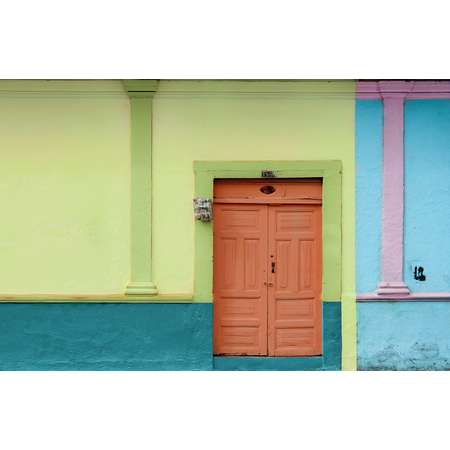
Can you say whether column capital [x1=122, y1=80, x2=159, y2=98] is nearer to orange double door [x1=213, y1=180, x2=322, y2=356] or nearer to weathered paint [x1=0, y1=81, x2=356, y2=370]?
weathered paint [x1=0, y1=81, x2=356, y2=370]

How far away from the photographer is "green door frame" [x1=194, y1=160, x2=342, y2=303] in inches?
289

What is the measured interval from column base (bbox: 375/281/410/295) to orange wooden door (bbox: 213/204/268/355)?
1.28 m

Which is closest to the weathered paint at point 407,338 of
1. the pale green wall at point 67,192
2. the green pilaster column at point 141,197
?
the green pilaster column at point 141,197

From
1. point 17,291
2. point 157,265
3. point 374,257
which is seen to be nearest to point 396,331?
point 374,257

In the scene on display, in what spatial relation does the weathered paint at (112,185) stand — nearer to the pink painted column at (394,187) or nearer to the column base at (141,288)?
the column base at (141,288)

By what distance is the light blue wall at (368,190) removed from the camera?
24.2 feet

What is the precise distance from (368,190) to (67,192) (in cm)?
333

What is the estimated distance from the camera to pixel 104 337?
287 inches

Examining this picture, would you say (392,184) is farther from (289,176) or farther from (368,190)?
(289,176)

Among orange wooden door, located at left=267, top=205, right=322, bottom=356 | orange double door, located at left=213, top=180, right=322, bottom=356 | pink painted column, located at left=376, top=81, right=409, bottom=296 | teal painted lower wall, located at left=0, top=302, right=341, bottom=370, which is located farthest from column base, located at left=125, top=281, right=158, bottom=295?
pink painted column, located at left=376, top=81, right=409, bottom=296

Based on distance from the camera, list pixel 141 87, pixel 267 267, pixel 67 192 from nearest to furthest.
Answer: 1. pixel 141 87
2. pixel 67 192
3. pixel 267 267

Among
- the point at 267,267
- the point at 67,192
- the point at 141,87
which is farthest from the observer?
the point at 267,267

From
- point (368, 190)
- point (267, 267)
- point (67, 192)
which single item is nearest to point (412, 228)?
point (368, 190)

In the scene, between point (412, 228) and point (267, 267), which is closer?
point (412, 228)
